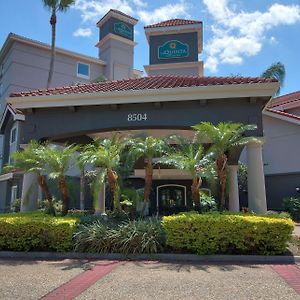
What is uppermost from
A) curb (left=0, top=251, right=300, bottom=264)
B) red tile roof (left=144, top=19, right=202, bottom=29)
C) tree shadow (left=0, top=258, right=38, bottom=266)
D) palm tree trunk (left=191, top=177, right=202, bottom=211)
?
red tile roof (left=144, top=19, right=202, bottom=29)

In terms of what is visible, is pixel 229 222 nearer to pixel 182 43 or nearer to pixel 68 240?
pixel 68 240

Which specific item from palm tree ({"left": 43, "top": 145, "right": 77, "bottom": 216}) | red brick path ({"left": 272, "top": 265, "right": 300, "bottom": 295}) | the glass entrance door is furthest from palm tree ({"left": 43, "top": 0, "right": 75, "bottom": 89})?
red brick path ({"left": 272, "top": 265, "right": 300, "bottom": 295})

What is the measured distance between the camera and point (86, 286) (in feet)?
21.8

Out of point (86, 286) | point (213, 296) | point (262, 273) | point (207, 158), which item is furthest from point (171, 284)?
point (207, 158)

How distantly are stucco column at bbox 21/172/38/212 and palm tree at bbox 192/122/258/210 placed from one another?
6032mm

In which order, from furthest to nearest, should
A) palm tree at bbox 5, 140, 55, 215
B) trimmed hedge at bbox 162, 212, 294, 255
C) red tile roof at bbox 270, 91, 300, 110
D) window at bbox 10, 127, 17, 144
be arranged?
window at bbox 10, 127, 17, 144, red tile roof at bbox 270, 91, 300, 110, palm tree at bbox 5, 140, 55, 215, trimmed hedge at bbox 162, 212, 294, 255

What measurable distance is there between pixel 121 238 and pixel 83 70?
93.1ft

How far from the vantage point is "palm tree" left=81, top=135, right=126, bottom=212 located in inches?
420


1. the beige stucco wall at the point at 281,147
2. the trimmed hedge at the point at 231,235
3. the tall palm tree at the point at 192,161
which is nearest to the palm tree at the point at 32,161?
the tall palm tree at the point at 192,161

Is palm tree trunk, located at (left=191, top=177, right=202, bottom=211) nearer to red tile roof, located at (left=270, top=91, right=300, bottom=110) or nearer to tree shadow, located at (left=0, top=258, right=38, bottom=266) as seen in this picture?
tree shadow, located at (left=0, top=258, right=38, bottom=266)

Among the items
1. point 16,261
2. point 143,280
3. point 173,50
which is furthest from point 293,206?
point 16,261

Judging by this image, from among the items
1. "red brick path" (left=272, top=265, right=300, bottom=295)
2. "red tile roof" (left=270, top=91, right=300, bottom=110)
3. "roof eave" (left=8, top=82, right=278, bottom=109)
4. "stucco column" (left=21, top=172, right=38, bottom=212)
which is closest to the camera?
"red brick path" (left=272, top=265, right=300, bottom=295)

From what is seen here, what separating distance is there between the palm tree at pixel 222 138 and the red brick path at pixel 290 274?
120 inches

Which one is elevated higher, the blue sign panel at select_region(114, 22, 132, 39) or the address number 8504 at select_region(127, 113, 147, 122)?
→ the blue sign panel at select_region(114, 22, 132, 39)
